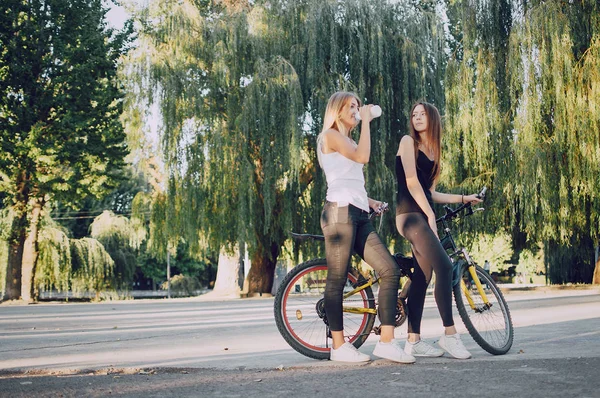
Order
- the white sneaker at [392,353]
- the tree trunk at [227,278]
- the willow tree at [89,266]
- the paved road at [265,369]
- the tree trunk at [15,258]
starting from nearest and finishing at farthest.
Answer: the paved road at [265,369]
the white sneaker at [392,353]
the tree trunk at [15,258]
the willow tree at [89,266]
the tree trunk at [227,278]

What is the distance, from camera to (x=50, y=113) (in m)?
23.2

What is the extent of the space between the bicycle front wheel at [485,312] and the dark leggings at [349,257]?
524 millimetres

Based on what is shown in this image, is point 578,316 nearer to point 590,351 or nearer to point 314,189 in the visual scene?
point 590,351

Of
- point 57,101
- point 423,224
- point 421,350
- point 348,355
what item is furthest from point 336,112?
point 57,101

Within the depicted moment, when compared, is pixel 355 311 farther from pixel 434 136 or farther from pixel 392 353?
pixel 434 136

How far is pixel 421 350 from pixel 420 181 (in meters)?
1.11

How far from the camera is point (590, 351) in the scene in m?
4.91

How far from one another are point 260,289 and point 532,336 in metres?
16.7

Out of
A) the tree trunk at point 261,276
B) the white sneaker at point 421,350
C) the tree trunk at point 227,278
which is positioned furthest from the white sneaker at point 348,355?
the tree trunk at point 227,278

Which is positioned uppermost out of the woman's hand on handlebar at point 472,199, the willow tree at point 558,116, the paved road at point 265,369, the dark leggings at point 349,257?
the willow tree at point 558,116

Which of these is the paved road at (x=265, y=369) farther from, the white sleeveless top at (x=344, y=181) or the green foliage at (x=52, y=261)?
the green foliage at (x=52, y=261)

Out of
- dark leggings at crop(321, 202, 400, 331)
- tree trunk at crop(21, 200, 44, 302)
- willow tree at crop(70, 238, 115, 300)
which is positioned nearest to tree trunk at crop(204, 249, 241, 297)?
willow tree at crop(70, 238, 115, 300)

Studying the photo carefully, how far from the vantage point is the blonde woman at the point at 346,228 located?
4703mm

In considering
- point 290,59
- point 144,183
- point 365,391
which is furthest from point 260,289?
point 144,183
